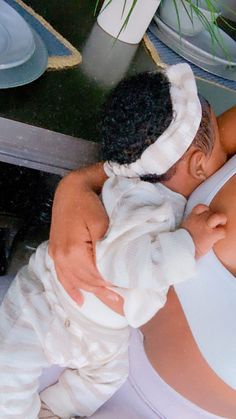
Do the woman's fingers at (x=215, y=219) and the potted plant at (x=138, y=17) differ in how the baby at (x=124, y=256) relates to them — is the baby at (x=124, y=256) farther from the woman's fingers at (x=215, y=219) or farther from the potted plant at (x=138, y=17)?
the potted plant at (x=138, y=17)

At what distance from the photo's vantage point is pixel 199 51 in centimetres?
140

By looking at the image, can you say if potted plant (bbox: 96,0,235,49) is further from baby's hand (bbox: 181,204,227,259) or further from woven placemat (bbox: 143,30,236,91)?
baby's hand (bbox: 181,204,227,259)

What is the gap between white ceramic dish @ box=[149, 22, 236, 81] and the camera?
4.52ft

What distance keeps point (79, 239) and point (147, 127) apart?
0.64 ft

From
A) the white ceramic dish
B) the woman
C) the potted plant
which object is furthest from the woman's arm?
the white ceramic dish

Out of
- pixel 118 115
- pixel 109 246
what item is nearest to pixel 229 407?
pixel 109 246

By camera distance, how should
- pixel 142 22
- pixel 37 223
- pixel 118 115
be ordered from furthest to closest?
pixel 37 223 → pixel 142 22 → pixel 118 115

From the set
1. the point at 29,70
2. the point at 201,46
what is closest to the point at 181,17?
the point at 201,46

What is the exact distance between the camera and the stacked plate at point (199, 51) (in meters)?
1.38

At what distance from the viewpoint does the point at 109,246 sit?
3.01ft

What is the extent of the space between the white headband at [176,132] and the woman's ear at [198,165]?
20 mm

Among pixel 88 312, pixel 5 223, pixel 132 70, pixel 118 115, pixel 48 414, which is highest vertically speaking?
pixel 118 115

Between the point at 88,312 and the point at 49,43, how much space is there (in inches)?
18.7

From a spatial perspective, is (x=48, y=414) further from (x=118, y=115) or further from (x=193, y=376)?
(x=118, y=115)
